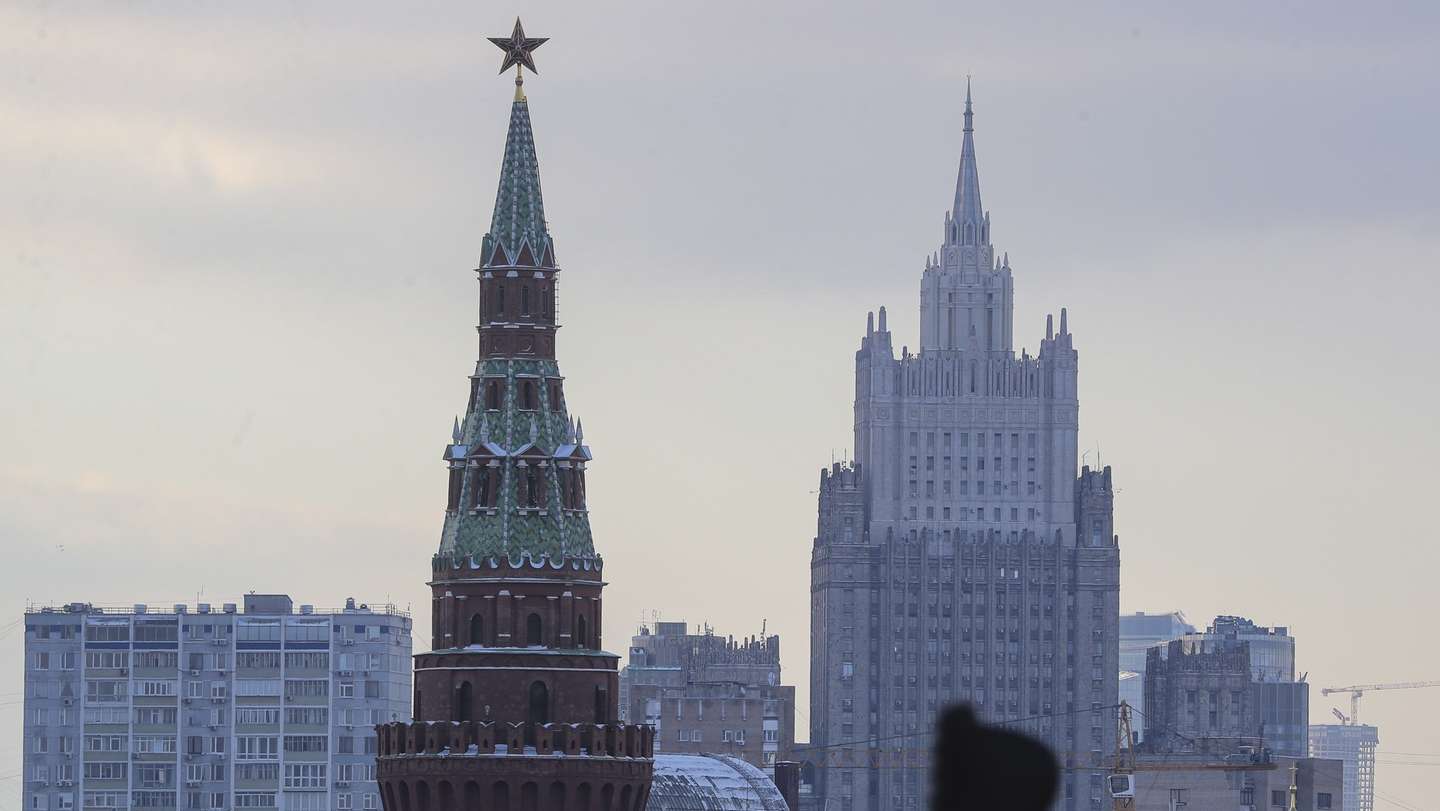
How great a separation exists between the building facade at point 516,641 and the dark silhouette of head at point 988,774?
122658 millimetres

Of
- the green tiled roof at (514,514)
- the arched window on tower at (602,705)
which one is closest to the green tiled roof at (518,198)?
the green tiled roof at (514,514)

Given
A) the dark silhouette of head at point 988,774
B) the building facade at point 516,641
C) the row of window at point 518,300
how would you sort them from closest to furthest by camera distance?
the dark silhouette of head at point 988,774
the building facade at point 516,641
the row of window at point 518,300

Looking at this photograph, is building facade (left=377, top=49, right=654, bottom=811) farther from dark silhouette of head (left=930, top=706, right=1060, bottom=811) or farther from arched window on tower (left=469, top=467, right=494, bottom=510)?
dark silhouette of head (left=930, top=706, right=1060, bottom=811)

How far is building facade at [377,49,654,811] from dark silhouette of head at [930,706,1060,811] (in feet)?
402

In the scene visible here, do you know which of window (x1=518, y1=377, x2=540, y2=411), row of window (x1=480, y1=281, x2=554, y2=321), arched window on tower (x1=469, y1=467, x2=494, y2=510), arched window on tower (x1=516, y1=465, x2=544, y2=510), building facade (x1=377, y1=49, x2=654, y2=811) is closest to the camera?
building facade (x1=377, y1=49, x2=654, y2=811)

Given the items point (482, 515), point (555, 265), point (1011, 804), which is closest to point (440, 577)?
point (482, 515)

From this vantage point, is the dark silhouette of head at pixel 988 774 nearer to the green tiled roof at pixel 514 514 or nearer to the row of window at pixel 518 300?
the green tiled roof at pixel 514 514

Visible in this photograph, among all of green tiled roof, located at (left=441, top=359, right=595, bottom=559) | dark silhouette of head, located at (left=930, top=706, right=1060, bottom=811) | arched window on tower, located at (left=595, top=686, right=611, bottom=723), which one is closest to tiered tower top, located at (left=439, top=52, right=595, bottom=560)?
green tiled roof, located at (left=441, top=359, right=595, bottom=559)

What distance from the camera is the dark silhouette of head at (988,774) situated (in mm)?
14578

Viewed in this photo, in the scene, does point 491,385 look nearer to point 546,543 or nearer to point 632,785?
point 546,543

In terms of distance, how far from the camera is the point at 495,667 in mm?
139125

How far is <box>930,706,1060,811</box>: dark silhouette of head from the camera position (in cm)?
1458

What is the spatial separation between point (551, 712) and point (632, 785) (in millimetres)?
3952

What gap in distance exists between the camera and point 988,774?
47.9ft
